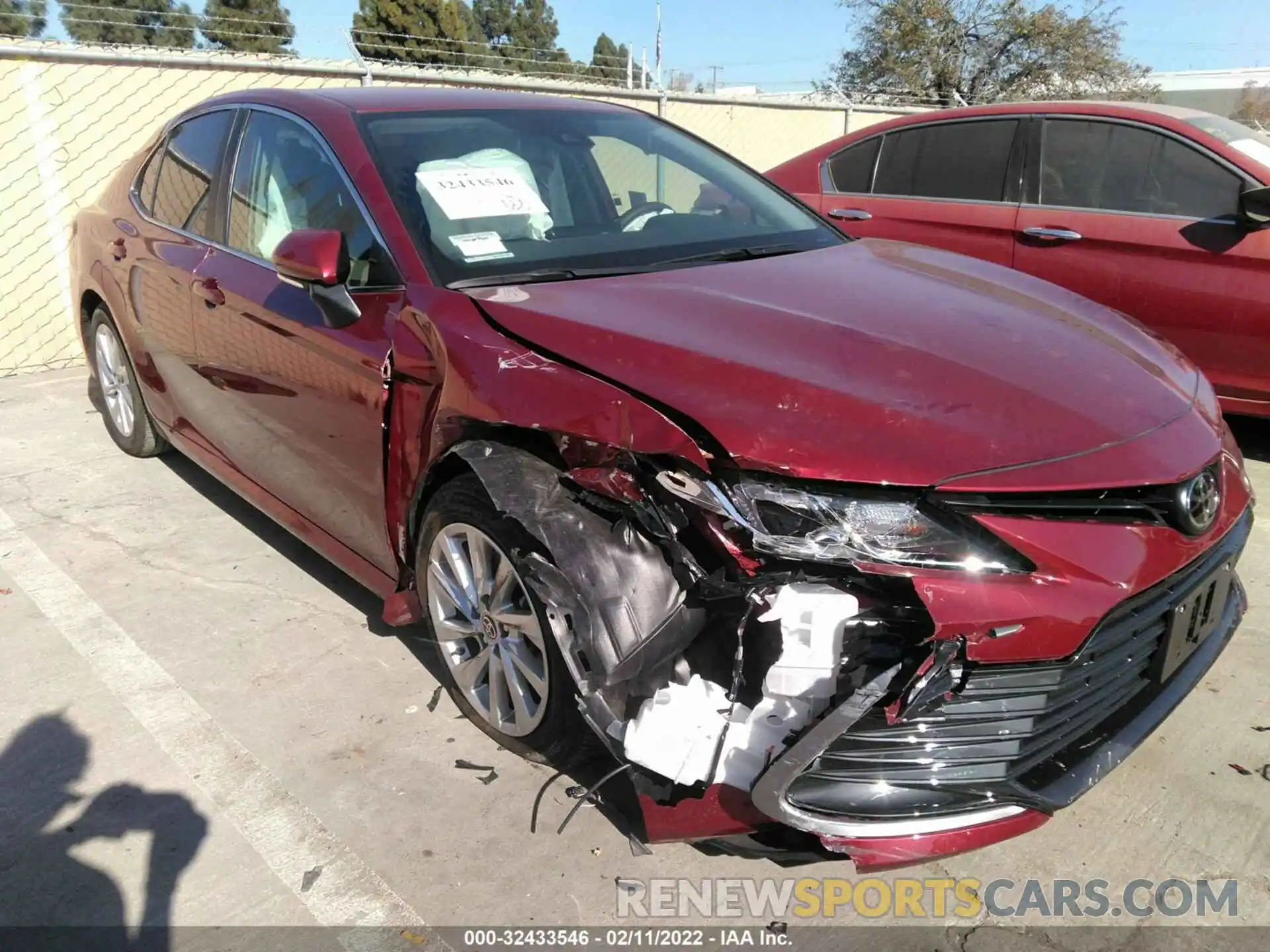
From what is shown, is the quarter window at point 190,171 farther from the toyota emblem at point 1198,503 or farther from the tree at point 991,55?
the tree at point 991,55

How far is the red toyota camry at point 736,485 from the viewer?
1812 millimetres

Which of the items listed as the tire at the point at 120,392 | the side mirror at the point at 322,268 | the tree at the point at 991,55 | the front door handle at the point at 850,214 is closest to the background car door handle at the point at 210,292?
the side mirror at the point at 322,268

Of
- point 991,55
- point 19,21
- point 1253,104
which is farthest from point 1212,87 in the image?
point 19,21

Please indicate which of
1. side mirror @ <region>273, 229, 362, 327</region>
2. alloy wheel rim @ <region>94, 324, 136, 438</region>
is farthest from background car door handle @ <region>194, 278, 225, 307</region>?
alloy wheel rim @ <region>94, 324, 136, 438</region>

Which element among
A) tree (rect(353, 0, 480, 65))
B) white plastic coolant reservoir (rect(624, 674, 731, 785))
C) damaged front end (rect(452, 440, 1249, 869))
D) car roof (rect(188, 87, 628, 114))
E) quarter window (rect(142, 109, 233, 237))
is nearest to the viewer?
damaged front end (rect(452, 440, 1249, 869))

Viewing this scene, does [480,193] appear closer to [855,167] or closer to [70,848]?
[70,848]

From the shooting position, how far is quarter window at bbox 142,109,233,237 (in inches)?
144

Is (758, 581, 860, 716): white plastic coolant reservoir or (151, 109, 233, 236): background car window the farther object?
(151, 109, 233, 236): background car window

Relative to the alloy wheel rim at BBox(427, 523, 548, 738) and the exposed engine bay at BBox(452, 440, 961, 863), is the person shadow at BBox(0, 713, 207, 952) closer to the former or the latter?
the alloy wheel rim at BBox(427, 523, 548, 738)

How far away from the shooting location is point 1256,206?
4172mm

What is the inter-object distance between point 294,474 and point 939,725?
2200 millimetres

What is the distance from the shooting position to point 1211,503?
2.08m

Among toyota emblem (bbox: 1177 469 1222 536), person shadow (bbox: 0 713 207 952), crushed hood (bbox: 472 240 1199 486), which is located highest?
crushed hood (bbox: 472 240 1199 486)

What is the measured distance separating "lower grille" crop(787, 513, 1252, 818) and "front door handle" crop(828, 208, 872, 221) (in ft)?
12.9
